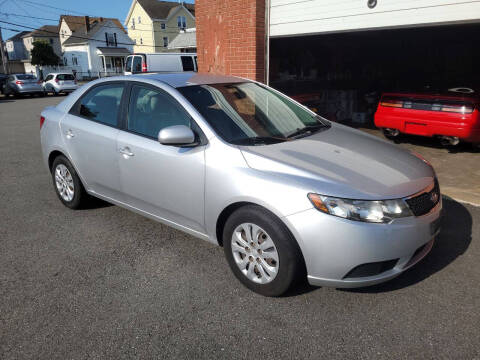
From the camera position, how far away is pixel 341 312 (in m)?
2.71

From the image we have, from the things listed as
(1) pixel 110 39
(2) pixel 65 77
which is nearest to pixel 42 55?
(1) pixel 110 39

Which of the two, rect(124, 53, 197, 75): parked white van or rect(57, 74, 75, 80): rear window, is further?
rect(57, 74, 75, 80): rear window

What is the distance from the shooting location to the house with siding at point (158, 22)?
169ft

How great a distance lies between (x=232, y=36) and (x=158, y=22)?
1915 inches

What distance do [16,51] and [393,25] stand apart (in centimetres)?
8521

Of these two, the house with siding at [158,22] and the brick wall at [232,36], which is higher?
the house with siding at [158,22]

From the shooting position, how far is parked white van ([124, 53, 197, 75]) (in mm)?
18078

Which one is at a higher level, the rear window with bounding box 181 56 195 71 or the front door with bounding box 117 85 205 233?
the rear window with bounding box 181 56 195 71

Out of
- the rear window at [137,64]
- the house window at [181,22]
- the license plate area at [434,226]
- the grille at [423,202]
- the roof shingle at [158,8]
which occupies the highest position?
the roof shingle at [158,8]

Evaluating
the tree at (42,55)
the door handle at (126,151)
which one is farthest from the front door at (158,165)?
the tree at (42,55)

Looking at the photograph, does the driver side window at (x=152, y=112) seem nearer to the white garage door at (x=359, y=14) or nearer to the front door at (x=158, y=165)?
the front door at (x=158, y=165)

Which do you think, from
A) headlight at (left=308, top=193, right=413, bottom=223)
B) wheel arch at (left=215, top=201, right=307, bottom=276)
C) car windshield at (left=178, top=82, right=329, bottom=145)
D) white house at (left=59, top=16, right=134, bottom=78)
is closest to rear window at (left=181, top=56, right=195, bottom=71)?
car windshield at (left=178, top=82, right=329, bottom=145)

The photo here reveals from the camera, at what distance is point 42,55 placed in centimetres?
4709

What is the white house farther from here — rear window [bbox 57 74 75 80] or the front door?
the front door
